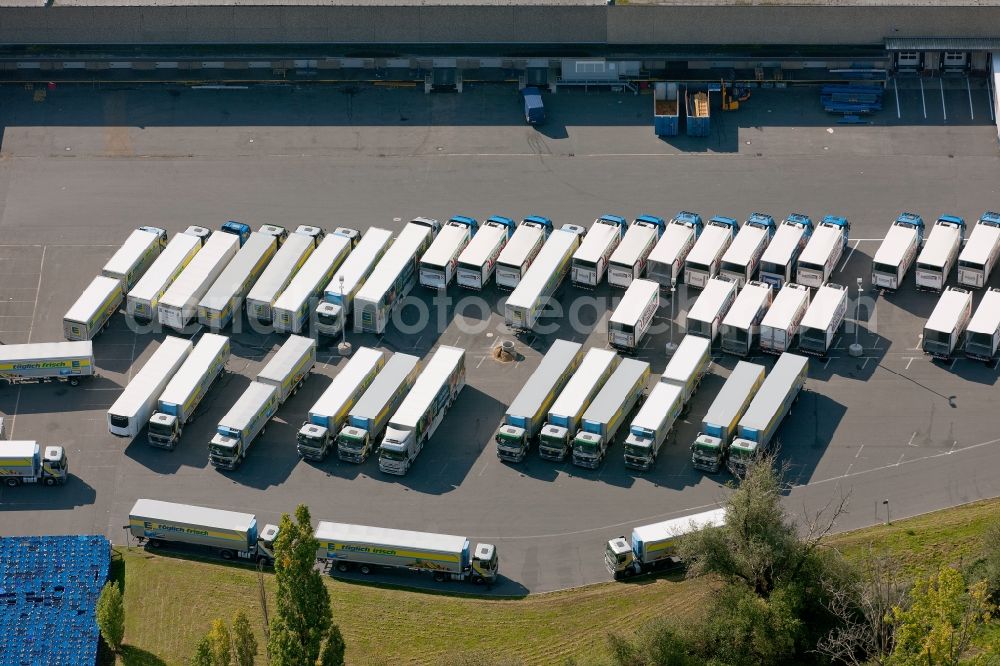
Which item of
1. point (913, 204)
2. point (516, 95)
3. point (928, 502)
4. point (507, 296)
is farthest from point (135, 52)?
point (928, 502)

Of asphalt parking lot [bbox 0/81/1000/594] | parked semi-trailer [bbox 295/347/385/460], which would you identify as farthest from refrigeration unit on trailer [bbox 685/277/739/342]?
parked semi-trailer [bbox 295/347/385/460]

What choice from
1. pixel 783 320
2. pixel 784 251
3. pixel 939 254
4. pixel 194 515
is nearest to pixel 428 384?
pixel 194 515

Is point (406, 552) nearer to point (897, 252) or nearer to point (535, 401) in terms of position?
point (535, 401)

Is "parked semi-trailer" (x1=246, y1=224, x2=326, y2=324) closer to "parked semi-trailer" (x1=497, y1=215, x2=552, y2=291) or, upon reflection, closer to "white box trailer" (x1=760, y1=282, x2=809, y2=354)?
"parked semi-trailer" (x1=497, y1=215, x2=552, y2=291)

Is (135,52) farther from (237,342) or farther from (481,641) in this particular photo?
(481,641)


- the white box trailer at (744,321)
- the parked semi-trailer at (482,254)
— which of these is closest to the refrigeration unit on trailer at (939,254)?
the white box trailer at (744,321)

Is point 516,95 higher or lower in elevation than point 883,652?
higher
